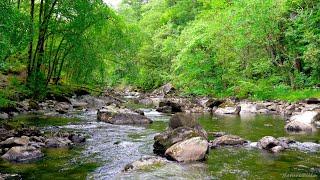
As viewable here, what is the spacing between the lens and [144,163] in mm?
11180

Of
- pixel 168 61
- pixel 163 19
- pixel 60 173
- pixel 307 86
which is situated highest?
pixel 163 19

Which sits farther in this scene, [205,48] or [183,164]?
[205,48]

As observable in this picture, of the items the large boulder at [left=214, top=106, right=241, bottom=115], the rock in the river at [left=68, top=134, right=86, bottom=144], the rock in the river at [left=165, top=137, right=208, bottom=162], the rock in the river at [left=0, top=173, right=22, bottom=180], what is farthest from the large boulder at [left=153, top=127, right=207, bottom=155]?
the large boulder at [left=214, top=106, right=241, bottom=115]

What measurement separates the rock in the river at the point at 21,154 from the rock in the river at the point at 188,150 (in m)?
Answer: 4.11

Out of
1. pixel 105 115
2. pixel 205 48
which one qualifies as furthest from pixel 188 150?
pixel 205 48

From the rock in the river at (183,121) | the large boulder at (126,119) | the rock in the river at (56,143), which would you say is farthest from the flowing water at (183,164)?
the large boulder at (126,119)

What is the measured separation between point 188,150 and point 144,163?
1.72m

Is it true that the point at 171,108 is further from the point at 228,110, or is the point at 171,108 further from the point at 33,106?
the point at 33,106

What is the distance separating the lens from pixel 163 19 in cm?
7750

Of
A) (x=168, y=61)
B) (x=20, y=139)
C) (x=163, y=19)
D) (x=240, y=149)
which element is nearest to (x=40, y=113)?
(x=20, y=139)

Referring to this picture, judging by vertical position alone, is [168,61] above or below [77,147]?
above

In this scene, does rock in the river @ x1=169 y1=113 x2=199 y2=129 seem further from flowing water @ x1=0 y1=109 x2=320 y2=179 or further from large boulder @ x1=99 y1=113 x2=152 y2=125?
large boulder @ x1=99 y1=113 x2=152 y2=125

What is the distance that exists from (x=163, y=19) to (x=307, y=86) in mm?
45706

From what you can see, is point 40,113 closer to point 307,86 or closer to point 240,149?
point 240,149
